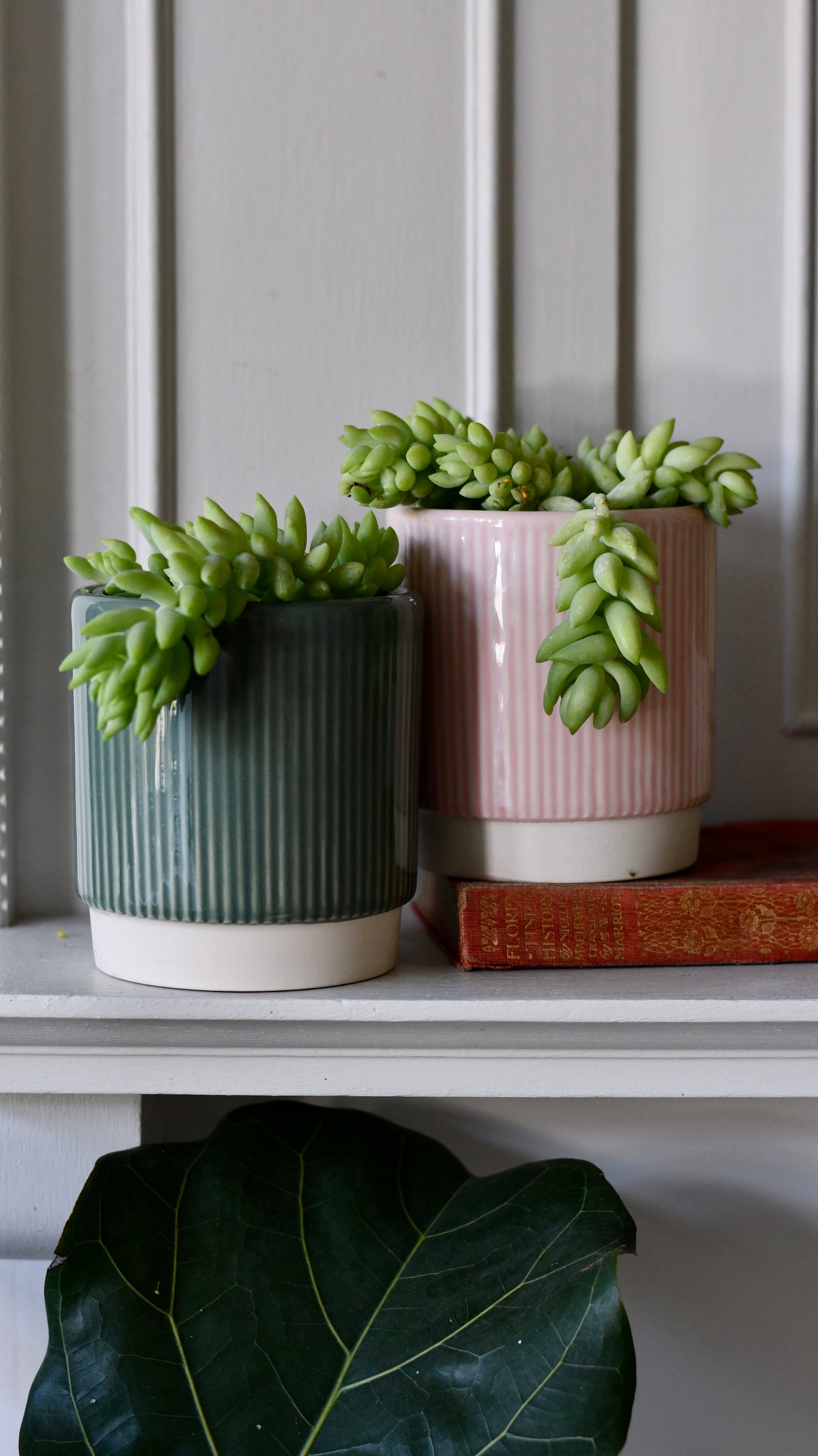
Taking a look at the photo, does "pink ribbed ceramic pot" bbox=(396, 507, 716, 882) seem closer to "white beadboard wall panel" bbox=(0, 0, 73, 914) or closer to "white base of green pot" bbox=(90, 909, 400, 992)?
"white base of green pot" bbox=(90, 909, 400, 992)

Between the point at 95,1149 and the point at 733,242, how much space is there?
49 cm

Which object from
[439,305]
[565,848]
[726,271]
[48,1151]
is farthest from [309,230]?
[48,1151]

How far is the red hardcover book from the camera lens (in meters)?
0.44

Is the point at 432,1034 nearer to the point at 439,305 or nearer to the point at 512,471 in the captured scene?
the point at 512,471

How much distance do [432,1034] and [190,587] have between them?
0.60 feet

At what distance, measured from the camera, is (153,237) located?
1.68ft

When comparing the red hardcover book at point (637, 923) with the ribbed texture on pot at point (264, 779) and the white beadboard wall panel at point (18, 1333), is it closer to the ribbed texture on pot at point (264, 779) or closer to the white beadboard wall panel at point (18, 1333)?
the ribbed texture on pot at point (264, 779)

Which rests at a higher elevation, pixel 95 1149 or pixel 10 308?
pixel 10 308

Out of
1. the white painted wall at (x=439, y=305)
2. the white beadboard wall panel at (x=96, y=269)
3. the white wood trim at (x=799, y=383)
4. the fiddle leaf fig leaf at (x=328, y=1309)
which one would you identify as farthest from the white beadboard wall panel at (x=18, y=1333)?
the white wood trim at (x=799, y=383)

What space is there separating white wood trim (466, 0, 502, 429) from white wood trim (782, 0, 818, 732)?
135 mm

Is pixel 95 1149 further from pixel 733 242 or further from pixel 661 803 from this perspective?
pixel 733 242

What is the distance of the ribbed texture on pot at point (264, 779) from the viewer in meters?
0.40

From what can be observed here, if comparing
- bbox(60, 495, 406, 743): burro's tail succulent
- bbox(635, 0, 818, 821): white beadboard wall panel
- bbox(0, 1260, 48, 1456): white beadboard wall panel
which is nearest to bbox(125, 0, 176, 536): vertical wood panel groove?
bbox(60, 495, 406, 743): burro's tail succulent

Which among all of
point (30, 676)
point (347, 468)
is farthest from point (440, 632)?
point (30, 676)
